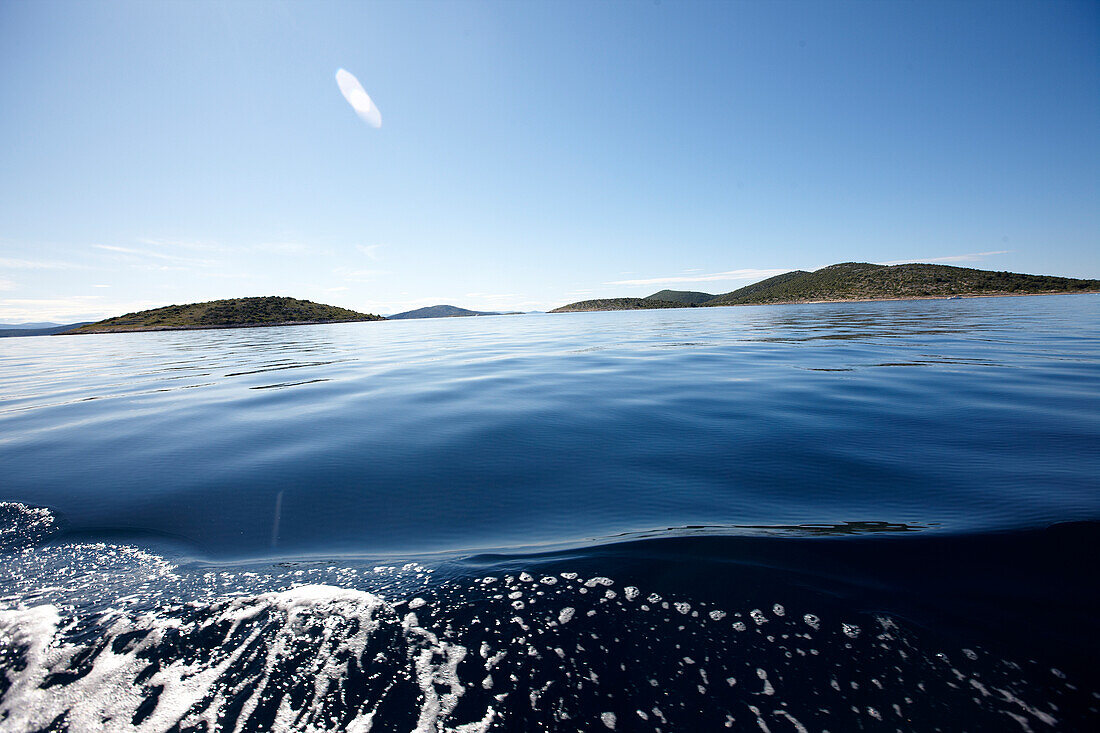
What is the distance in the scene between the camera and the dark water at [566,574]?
1937 millimetres

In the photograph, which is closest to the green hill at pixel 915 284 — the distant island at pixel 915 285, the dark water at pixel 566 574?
the distant island at pixel 915 285

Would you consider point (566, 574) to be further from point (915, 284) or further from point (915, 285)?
point (915, 284)

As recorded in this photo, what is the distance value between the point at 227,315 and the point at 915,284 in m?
212

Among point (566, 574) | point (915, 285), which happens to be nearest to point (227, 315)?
point (566, 574)

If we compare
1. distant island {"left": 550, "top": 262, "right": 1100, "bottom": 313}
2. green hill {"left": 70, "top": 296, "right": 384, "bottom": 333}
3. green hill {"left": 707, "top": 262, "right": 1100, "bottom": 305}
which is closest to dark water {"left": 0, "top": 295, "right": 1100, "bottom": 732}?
green hill {"left": 70, "top": 296, "right": 384, "bottom": 333}

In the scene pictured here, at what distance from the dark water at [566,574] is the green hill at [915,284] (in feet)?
502

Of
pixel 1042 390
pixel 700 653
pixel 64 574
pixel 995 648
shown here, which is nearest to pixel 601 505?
pixel 700 653

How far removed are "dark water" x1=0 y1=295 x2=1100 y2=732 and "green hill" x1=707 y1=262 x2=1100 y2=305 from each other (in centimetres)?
15311

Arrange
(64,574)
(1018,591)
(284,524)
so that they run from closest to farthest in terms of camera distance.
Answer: (1018,591), (64,574), (284,524)

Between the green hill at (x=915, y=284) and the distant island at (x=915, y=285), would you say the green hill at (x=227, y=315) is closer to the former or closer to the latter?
the distant island at (x=915, y=285)

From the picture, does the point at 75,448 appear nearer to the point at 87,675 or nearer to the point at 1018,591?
the point at 87,675

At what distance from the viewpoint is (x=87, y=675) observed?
210 centimetres

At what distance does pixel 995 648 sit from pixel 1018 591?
731 millimetres

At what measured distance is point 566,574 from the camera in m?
2.88
